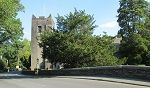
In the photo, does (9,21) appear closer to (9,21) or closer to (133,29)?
(9,21)

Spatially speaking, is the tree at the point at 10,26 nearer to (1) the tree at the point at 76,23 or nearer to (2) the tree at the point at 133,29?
(1) the tree at the point at 76,23

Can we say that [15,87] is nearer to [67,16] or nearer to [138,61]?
[67,16]

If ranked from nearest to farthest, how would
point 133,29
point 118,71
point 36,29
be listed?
point 118,71 < point 133,29 < point 36,29

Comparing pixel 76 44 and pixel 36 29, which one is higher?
pixel 36 29

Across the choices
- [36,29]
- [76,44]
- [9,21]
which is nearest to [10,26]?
[9,21]

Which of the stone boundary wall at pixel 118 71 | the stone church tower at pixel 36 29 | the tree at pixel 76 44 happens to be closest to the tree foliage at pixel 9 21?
the tree at pixel 76 44

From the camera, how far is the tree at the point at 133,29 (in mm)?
68875

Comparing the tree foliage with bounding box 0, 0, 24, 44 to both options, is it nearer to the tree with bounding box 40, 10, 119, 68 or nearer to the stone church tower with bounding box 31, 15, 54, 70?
the tree with bounding box 40, 10, 119, 68

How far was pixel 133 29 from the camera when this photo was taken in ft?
235

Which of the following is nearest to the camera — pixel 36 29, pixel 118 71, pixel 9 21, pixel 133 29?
pixel 118 71

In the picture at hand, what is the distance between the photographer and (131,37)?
6950 cm

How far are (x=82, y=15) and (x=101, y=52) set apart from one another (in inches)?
223

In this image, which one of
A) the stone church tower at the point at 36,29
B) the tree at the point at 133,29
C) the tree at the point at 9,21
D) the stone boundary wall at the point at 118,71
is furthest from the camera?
the stone church tower at the point at 36,29

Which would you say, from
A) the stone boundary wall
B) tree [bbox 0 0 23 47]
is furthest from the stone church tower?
the stone boundary wall
